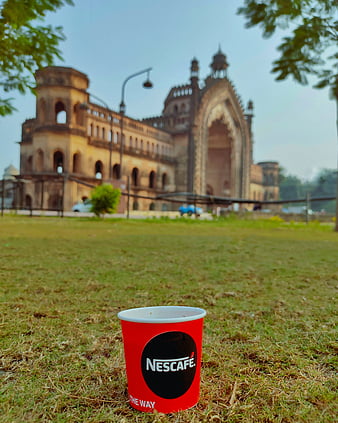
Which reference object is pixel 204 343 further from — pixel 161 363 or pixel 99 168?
pixel 99 168

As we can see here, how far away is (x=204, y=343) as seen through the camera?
1.72 m

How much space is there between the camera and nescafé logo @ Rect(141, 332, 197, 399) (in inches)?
44.1

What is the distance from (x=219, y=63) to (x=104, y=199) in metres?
34.7

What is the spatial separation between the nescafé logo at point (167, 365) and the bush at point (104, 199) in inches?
546

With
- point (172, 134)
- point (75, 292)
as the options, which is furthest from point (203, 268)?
point (172, 134)

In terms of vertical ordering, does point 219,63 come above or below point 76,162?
above

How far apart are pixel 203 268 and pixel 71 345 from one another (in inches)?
96.5

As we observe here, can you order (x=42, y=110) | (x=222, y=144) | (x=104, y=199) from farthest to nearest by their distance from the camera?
(x=222, y=144) → (x=42, y=110) → (x=104, y=199)

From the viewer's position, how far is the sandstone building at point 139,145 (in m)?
27.5

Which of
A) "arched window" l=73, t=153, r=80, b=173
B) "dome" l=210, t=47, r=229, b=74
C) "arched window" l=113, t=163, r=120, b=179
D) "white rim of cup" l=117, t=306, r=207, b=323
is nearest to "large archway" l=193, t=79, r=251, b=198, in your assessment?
"dome" l=210, t=47, r=229, b=74

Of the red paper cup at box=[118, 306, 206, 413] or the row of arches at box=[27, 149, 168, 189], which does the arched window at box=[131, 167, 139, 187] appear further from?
the red paper cup at box=[118, 306, 206, 413]

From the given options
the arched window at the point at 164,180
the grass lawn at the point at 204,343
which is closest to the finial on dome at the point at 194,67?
the arched window at the point at 164,180

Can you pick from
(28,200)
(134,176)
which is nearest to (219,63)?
(134,176)

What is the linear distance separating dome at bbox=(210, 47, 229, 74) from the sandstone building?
0.37ft
